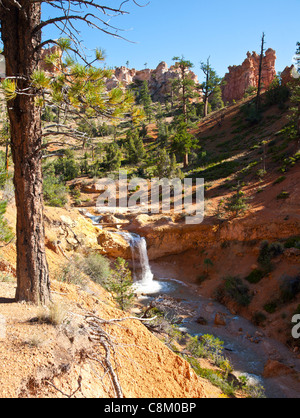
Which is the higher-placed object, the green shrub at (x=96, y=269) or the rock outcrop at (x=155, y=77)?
the rock outcrop at (x=155, y=77)

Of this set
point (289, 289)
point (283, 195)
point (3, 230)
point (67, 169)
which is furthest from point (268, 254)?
point (67, 169)

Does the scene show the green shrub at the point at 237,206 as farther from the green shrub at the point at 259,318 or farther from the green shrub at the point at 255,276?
the green shrub at the point at 259,318

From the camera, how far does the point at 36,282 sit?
361cm

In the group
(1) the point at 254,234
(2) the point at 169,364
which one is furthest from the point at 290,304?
(2) the point at 169,364

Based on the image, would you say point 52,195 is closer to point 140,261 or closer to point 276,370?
point 140,261

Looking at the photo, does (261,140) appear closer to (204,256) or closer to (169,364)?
(204,256)

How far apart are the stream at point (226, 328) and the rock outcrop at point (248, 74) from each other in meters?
54.0

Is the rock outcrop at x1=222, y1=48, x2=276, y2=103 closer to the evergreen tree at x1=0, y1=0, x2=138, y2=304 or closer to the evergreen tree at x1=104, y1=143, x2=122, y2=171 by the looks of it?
the evergreen tree at x1=104, y1=143, x2=122, y2=171

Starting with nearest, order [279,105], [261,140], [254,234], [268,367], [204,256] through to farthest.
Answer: [268,367] → [254,234] → [204,256] → [261,140] → [279,105]

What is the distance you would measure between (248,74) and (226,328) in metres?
62.7

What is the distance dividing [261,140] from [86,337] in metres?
26.5

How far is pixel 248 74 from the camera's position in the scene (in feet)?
193

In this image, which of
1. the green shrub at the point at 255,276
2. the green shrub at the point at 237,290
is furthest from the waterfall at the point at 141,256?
the green shrub at the point at 255,276

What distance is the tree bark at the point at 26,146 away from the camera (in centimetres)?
315
